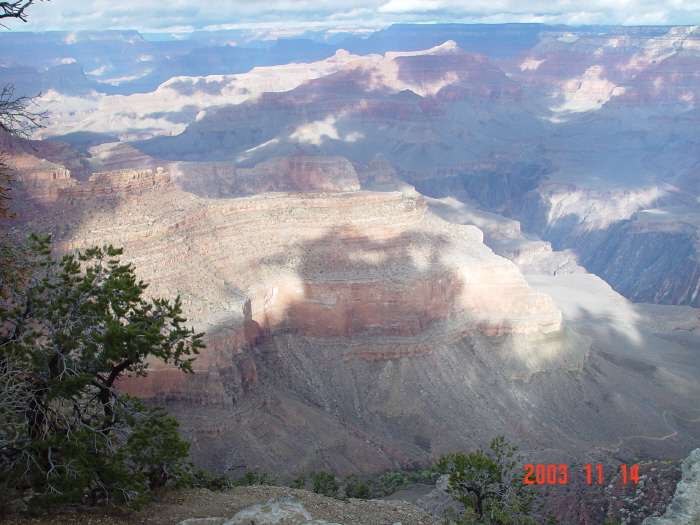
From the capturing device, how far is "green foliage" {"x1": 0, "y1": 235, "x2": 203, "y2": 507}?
47.4ft

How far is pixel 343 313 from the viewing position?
142 feet

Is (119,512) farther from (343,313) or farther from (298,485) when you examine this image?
(343,313)

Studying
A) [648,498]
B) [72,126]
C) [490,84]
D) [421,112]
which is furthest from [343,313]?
[490,84]

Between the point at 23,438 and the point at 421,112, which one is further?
the point at 421,112

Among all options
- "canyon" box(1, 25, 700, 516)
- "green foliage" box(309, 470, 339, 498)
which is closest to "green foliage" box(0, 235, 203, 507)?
"green foliage" box(309, 470, 339, 498)

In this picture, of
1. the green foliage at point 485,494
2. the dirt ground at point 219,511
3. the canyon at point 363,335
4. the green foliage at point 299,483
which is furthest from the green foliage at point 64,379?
the canyon at point 363,335

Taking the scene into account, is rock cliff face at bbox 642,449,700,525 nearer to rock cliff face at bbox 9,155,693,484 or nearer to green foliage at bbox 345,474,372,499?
green foliage at bbox 345,474,372,499

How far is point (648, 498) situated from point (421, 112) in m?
146

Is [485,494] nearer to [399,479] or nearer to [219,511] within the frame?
[219,511]

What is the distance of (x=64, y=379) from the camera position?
592 inches

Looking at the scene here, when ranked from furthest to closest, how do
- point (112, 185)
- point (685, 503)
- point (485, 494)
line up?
point (112, 185) → point (685, 503) → point (485, 494)

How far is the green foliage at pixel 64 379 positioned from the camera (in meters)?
14.5
